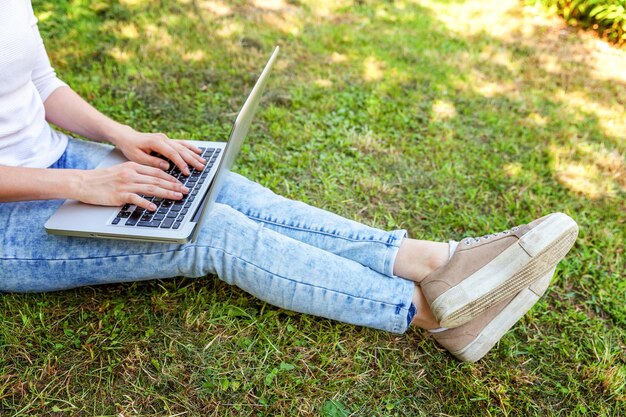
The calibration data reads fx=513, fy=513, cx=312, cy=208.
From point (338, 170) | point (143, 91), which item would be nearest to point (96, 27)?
point (143, 91)

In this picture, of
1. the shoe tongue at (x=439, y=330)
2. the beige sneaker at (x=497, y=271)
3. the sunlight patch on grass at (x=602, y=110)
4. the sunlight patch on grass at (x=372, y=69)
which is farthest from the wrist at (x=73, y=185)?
the sunlight patch on grass at (x=602, y=110)

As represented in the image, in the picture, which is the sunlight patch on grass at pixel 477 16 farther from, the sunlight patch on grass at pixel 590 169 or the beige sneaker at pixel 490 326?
the beige sneaker at pixel 490 326

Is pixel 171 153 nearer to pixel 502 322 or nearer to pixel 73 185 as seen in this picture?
pixel 73 185

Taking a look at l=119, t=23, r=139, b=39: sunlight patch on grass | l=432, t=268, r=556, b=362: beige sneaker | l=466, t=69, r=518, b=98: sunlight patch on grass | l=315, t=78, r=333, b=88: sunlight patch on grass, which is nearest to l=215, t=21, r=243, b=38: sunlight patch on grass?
l=119, t=23, r=139, b=39: sunlight patch on grass

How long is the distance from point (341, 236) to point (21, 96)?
1248 millimetres

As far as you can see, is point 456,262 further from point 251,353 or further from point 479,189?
point 479,189

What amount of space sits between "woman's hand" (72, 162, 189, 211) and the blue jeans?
143 mm

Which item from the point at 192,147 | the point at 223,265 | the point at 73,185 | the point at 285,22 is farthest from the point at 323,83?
the point at 73,185

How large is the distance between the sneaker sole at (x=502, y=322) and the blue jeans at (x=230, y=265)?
283 millimetres

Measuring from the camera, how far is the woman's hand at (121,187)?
1.67 meters

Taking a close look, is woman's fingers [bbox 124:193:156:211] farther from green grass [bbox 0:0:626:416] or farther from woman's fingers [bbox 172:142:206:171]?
green grass [bbox 0:0:626:416]

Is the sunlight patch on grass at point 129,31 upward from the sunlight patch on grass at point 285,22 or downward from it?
upward

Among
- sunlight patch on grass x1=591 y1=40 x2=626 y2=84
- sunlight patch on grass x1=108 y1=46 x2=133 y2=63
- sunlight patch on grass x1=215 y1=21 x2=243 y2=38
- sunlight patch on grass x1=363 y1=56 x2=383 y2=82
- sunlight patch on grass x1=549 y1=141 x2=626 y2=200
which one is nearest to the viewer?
sunlight patch on grass x1=549 y1=141 x2=626 y2=200

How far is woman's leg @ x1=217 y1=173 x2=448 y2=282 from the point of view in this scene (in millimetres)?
1886
